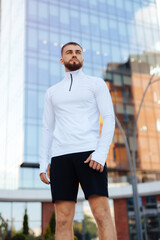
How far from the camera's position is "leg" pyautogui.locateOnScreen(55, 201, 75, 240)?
9.41ft

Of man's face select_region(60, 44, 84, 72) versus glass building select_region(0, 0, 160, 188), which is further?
glass building select_region(0, 0, 160, 188)

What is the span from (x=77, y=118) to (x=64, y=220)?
0.98m

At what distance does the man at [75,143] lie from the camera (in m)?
2.85

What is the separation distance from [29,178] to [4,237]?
5.40m

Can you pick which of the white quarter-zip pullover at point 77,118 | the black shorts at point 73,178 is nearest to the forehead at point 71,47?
the white quarter-zip pullover at point 77,118

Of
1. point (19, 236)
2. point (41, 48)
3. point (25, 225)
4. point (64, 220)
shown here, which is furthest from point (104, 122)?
point (41, 48)

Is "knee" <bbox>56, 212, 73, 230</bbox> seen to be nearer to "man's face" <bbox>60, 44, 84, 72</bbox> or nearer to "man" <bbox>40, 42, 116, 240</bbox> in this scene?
"man" <bbox>40, 42, 116, 240</bbox>

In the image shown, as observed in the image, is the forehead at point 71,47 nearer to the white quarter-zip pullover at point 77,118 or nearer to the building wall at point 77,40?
the white quarter-zip pullover at point 77,118

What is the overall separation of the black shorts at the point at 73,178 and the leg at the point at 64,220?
0.06 metres

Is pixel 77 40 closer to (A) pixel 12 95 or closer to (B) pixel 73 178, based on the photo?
(A) pixel 12 95

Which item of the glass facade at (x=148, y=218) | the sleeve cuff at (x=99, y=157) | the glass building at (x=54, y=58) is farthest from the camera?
the glass building at (x=54, y=58)

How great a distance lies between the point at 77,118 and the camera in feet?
10.3

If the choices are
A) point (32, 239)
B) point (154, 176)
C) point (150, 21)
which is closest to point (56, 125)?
point (32, 239)

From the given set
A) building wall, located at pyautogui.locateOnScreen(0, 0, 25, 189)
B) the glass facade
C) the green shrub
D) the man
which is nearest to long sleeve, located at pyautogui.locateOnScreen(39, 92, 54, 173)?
the man
